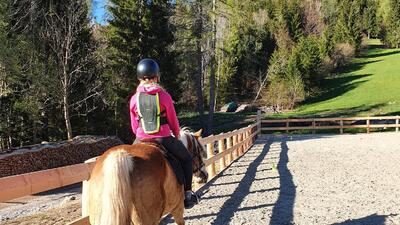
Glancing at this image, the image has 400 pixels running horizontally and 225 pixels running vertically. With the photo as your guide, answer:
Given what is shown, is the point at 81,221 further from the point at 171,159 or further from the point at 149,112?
the point at 149,112

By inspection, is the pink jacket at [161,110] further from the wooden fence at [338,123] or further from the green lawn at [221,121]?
the green lawn at [221,121]

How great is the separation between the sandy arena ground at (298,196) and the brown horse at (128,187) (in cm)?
278

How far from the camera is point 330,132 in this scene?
32.1 metres

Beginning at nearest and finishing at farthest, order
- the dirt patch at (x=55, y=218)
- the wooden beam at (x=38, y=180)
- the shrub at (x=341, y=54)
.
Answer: the wooden beam at (x=38, y=180) < the dirt patch at (x=55, y=218) < the shrub at (x=341, y=54)

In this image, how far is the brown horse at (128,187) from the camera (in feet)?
11.2

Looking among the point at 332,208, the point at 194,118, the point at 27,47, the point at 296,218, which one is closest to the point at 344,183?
the point at 332,208

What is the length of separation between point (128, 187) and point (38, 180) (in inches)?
27.2

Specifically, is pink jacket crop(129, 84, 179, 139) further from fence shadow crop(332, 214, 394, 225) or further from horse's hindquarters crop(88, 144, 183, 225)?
fence shadow crop(332, 214, 394, 225)

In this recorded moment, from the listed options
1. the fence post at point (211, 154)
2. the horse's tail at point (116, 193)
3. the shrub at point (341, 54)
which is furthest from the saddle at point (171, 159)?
the shrub at point (341, 54)

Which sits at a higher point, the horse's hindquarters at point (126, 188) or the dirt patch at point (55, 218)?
the horse's hindquarters at point (126, 188)

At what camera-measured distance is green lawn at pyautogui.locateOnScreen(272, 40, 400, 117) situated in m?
44.7

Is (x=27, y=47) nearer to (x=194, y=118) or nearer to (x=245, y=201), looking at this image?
(x=245, y=201)

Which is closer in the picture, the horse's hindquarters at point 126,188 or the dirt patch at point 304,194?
the horse's hindquarters at point 126,188

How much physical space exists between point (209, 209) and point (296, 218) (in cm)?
144
